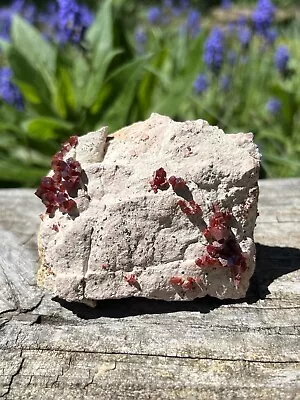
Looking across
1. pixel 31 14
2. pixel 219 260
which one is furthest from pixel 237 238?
pixel 31 14

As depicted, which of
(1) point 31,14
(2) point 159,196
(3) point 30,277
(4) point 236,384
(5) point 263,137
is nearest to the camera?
(4) point 236,384

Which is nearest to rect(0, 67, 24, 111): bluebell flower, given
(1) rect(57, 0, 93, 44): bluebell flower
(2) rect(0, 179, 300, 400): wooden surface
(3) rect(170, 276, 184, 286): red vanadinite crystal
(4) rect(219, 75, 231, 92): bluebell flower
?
(1) rect(57, 0, 93, 44): bluebell flower

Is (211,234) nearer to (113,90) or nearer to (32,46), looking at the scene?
(113,90)

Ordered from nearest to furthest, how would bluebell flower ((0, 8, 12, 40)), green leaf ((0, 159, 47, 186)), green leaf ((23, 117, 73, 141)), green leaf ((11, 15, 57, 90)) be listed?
green leaf ((23, 117, 73, 141)) < green leaf ((0, 159, 47, 186)) < green leaf ((11, 15, 57, 90)) < bluebell flower ((0, 8, 12, 40))

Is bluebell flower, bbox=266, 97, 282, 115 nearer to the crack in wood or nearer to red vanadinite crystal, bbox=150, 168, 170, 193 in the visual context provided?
red vanadinite crystal, bbox=150, 168, 170, 193

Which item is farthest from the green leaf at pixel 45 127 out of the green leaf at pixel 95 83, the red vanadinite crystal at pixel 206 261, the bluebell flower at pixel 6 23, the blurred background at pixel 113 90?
the bluebell flower at pixel 6 23

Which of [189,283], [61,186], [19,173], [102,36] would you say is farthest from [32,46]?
[189,283]

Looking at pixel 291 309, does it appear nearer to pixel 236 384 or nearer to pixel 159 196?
pixel 236 384
